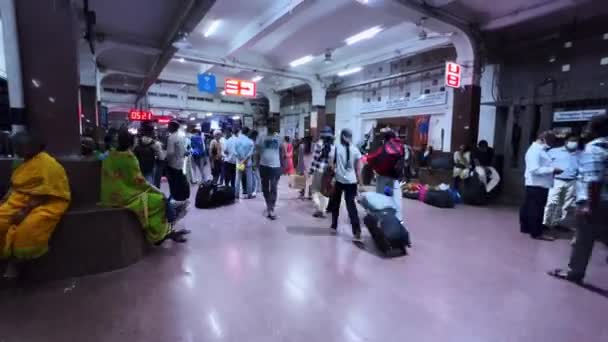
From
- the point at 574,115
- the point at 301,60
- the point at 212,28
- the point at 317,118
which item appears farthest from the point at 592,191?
the point at 317,118

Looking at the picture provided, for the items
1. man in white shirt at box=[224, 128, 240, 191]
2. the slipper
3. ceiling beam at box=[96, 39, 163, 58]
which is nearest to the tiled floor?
the slipper

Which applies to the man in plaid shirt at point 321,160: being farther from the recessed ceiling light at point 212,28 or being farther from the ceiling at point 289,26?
the recessed ceiling light at point 212,28

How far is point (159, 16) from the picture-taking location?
6.94 meters

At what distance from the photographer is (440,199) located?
6.12m

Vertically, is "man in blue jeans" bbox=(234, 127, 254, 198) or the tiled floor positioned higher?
"man in blue jeans" bbox=(234, 127, 254, 198)

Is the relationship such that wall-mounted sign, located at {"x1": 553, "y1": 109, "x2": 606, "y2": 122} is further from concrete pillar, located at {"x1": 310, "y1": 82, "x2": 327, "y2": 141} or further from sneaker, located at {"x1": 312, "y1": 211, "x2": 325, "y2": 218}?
concrete pillar, located at {"x1": 310, "y1": 82, "x2": 327, "y2": 141}

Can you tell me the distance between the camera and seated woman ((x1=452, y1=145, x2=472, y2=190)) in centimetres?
667

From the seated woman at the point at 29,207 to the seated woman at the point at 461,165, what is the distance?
676 centimetres

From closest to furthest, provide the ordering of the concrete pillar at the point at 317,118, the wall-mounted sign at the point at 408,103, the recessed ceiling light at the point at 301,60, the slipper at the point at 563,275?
1. the slipper at the point at 563,275
2. the wall-mounted sign at the point at 408,103
3. the recessed ceiling light at the point at 301,60
4. the concrete pillar at the point at 317,118

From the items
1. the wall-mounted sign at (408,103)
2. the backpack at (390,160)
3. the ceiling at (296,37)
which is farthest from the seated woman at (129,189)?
the wall-mounted sign at (408,103)

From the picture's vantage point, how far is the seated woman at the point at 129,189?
9.29 feet

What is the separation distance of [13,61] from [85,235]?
61.3 inches

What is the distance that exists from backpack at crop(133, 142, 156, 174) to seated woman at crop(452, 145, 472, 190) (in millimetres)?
5911

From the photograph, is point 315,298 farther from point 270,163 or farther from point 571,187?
point 571,187
